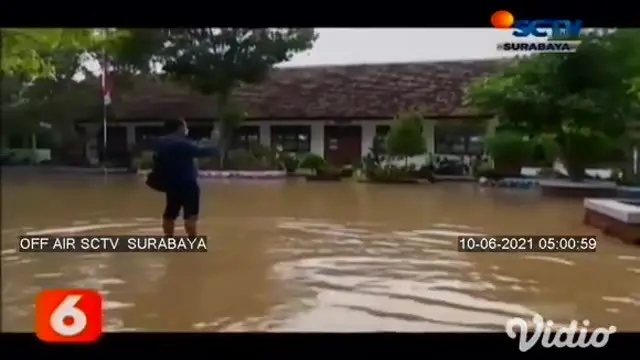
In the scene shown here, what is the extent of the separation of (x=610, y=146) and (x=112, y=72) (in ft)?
5.90

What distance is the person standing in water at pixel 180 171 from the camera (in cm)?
271

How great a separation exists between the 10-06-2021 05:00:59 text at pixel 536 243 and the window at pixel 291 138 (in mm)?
726

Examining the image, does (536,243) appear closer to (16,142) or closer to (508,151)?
(508,151)

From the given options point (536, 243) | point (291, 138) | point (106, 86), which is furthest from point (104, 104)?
point (536, 243)

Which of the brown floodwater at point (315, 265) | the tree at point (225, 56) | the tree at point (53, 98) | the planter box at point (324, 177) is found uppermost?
the tree at point (225, 56)

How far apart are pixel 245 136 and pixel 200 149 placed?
0.16 m

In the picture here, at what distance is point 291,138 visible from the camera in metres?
2.87
